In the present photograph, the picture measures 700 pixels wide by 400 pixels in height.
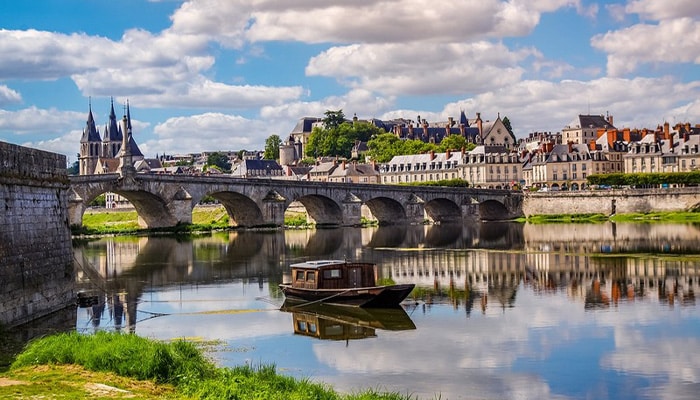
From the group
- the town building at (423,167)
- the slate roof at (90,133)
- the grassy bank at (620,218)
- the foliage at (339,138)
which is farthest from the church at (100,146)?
the grassy bank at (620,218)

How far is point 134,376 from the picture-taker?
18.2 meters

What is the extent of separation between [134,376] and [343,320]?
1115cm

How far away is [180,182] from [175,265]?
30248 millimetres

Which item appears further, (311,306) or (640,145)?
(640,145)

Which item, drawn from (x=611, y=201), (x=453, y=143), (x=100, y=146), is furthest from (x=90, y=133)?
(x=611, y=201)

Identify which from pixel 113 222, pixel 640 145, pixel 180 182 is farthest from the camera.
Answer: pixel 640 145

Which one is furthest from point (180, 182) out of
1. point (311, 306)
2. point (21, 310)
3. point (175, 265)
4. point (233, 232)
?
point (21, 310)

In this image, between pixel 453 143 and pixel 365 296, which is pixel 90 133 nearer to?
pixel 453 143

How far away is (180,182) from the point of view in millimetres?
78062

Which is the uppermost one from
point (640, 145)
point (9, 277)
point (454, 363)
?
point (640, 145)

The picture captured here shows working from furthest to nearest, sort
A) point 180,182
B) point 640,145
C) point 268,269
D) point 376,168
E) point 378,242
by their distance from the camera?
point 376,168, point 640,145, point 180,182, point 378,242, point 268,269

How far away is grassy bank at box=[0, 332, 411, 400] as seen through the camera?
16484mm

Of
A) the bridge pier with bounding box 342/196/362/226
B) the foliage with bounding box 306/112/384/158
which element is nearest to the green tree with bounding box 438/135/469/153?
the foliage with bounding box 306/112/384/158

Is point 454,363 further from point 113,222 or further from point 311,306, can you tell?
point 113,222
